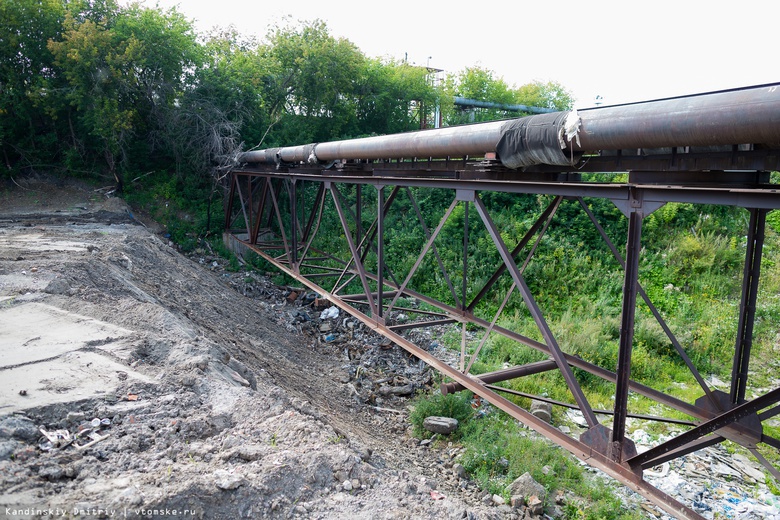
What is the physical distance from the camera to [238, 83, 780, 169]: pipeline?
3326mm

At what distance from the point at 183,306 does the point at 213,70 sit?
13.8 meters

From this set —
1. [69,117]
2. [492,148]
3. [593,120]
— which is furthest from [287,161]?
[69,117]

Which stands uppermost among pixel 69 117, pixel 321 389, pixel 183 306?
pixel 69 117

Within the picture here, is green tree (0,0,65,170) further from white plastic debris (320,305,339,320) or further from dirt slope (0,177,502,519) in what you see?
white plastic debris (320,305,339,320)

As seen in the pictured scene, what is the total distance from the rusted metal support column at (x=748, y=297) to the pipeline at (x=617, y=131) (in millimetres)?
1419

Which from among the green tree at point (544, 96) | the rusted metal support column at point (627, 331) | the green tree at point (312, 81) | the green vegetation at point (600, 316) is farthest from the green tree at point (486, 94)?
the rusted metal support column at point (627, 331)

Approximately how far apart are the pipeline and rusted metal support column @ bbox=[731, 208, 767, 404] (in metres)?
1.42

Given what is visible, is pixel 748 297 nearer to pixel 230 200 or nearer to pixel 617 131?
pixel 617 131

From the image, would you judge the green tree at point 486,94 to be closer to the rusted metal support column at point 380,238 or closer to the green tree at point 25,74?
the green tree at point 25,74

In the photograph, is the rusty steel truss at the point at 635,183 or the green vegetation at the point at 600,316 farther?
the green vegetation at the point at 600,316

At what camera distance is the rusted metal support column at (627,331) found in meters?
4.12

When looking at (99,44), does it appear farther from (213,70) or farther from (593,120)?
(593,120)

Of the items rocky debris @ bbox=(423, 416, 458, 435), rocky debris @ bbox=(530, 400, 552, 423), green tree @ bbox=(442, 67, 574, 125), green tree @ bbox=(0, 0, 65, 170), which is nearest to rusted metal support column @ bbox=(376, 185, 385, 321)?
rocky debris @ bbox=(423, 416, 458, 435)

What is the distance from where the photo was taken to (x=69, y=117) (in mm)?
19953
